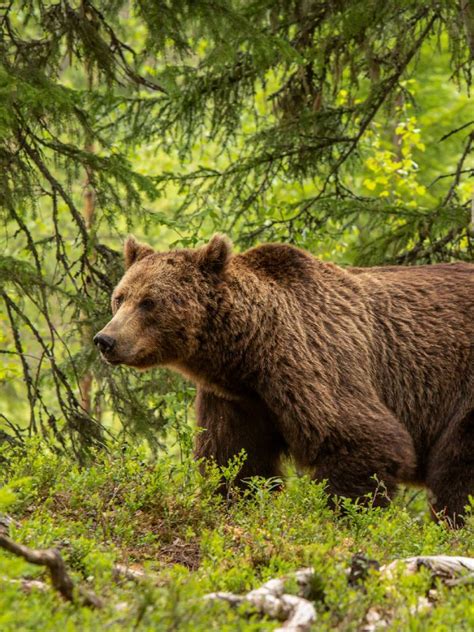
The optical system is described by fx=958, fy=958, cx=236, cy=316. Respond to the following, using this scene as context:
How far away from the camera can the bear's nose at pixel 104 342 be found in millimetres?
6082

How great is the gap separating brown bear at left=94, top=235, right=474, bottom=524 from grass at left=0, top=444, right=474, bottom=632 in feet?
2.95

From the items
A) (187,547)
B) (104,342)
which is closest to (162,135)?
(104,342)

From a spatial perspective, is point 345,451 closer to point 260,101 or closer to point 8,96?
point 8,96

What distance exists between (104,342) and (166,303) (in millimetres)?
589

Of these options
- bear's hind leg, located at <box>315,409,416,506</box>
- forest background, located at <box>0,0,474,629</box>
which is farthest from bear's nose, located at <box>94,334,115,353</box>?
bear's hind leg, located at <box>315,409,416,506</box>

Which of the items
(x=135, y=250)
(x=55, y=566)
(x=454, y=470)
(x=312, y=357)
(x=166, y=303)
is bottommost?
(x=454, y=470)

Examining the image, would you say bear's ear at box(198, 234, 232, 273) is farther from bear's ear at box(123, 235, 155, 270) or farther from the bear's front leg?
the bear's front leg

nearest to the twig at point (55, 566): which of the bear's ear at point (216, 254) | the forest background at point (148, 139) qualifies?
the forest background at point (148, 139)

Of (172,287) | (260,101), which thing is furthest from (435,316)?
(260,101)

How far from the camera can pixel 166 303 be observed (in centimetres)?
648

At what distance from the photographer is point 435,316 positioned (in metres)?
7.26

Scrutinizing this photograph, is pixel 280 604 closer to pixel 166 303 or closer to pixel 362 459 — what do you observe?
pixel 362 459

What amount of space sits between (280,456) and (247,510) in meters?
1.34

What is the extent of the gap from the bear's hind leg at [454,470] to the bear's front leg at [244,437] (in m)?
1.16
